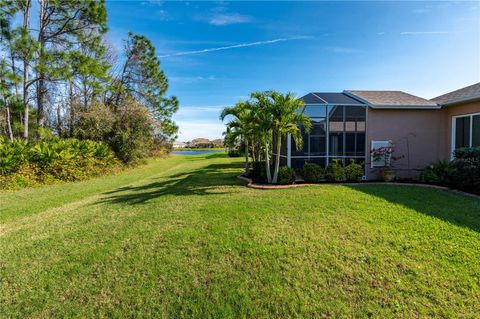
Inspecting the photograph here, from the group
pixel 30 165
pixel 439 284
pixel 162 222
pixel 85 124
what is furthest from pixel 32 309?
pixel 85 124

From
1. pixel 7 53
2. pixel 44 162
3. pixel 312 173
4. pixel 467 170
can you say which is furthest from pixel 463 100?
pixel 7 53

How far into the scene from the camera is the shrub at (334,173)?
1010 centimetres

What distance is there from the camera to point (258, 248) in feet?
14.1

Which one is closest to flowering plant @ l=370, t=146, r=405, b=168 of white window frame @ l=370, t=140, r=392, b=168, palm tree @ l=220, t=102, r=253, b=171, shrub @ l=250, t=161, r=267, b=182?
white window frame @ l=370, t=140, r=392, b=168

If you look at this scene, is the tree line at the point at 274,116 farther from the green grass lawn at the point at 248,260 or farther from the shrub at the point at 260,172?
the green grass lawn at the point at 248,260

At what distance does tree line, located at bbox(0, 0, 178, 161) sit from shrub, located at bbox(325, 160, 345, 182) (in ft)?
49.3

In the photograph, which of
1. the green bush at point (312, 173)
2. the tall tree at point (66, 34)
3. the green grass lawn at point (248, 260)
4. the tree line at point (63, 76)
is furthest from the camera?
the tall tree at point (66, 34)

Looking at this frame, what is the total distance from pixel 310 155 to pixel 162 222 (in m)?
7.65

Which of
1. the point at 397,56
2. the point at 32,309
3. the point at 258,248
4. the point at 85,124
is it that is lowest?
the point at 32,309

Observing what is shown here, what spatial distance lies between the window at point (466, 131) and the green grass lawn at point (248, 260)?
4144 mm

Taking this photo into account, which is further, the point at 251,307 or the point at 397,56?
the point at 397,56

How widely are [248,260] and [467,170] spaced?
339 inches

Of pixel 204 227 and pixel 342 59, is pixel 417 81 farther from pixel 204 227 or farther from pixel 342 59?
pixel 204 227

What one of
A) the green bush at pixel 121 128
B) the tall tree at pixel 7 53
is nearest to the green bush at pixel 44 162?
the green bush at pixel 121 128
